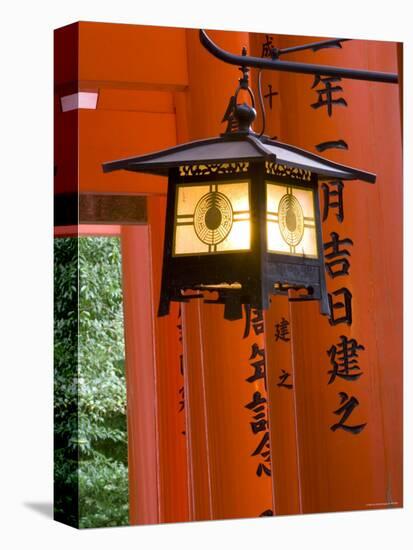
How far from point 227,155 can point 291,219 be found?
1.64 ft

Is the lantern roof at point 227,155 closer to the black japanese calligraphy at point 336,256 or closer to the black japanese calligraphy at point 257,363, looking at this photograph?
the black japanese calligraphy at point 336,256

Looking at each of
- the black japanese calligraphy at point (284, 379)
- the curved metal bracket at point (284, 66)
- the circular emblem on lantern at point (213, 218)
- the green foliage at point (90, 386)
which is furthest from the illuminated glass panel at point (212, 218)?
the black japanese calligraphy at point (284, 379)

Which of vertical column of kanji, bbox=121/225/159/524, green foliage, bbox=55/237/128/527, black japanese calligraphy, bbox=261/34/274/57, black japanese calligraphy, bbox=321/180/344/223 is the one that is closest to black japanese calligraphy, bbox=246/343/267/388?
vertical column of kanji, bbox=121/225/159/524

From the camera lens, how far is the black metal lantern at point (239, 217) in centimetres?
613

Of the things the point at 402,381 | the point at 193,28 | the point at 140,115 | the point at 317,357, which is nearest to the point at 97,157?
the point at 140,115

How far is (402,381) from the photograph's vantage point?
8969 millimetres

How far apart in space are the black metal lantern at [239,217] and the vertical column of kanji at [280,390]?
228cm

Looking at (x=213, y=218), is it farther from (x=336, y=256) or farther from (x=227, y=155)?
(x=336, y=256)

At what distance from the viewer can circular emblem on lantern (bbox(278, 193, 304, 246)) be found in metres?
6.31

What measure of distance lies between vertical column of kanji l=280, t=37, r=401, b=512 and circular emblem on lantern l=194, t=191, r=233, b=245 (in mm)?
2517

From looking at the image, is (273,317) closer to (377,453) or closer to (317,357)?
(317,357)

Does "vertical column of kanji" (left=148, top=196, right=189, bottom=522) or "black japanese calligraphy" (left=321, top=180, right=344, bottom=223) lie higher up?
"black japanese calligraphy" (left=321, top=180, right=344, bottom=223)

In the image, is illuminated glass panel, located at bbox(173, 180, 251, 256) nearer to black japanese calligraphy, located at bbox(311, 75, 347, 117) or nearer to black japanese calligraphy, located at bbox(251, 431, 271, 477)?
black japanese calligraphy, located at bbox(311, 75, 347, 117)

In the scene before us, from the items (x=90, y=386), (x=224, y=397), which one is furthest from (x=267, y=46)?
(x=90, y=386)
